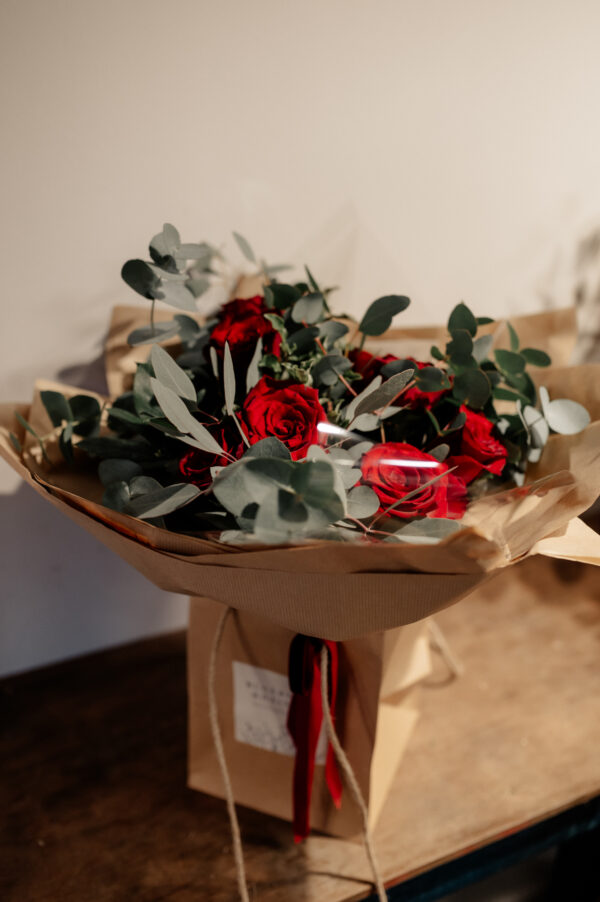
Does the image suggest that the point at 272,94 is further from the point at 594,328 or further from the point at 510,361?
the point at 594,328

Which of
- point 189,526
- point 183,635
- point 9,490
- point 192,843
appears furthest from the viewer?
point 183,635

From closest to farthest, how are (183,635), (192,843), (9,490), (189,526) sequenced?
(189,526) → (192,843) → (9,490) → (183,635)

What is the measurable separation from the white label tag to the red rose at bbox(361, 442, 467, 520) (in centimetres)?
27

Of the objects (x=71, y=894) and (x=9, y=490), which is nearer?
(x=71, y=894)

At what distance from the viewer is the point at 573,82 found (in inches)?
34.0

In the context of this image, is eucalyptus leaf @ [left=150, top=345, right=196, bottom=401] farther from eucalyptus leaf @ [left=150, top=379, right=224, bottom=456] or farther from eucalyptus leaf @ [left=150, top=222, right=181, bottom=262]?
eucalyptus leaf @ [left=150, top=222, right=181, bottom=262]

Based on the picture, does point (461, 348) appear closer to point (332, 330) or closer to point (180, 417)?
point (332, 330)

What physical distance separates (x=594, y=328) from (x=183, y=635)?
86cm

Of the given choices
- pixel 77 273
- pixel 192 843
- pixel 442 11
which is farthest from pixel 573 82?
pixel 192 843

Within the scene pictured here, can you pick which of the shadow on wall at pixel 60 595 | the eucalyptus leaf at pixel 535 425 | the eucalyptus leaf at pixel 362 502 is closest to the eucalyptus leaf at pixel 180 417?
the eucalyptus leaf at pixel 362 502

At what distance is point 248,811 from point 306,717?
208mm

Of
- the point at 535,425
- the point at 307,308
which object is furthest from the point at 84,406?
the point at 535,425

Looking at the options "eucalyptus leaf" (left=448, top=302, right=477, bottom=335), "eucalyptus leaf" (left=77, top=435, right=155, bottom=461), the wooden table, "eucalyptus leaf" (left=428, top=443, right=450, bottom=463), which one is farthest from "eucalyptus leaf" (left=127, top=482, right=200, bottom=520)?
the wooden table

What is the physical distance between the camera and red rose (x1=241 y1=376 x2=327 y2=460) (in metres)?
0.47
